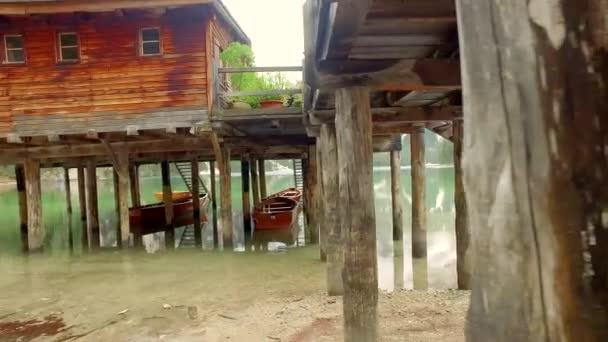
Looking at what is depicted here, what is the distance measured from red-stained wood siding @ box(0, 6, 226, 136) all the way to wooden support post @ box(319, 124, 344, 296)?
5656mm

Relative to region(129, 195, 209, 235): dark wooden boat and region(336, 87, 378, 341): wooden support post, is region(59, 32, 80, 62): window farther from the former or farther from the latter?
region(336, 87, 378, 341): wooden support post

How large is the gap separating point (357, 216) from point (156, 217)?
16.9 meters

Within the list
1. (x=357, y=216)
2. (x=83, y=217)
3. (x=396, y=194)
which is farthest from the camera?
(x=83, y=217)

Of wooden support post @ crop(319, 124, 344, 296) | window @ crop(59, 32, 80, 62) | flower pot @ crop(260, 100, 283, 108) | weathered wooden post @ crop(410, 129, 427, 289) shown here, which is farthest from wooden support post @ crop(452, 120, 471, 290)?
window @ crop(59, 32, 80, 62)

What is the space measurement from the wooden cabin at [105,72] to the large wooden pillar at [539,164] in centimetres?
1171

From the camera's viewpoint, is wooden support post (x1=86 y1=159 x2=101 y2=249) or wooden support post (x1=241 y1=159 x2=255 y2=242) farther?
wooden support post (x1=241 y1=159 x2=255 y2=242)

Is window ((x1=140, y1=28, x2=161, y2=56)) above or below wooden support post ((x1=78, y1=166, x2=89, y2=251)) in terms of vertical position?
above

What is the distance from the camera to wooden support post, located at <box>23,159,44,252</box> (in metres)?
13.7

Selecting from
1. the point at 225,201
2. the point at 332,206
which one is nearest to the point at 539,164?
the point at 332,206

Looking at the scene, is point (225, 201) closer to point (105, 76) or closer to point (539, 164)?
point (105, 76)

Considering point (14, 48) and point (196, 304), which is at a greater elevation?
point (14, 48)

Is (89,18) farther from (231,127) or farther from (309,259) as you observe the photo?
(309,259)

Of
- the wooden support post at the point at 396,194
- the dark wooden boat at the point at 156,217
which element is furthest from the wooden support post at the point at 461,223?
the dark wooden boat at the point at 156,217

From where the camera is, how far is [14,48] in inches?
495
